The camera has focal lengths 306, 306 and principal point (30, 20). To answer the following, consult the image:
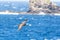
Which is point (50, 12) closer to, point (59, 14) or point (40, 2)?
point (59, 14)

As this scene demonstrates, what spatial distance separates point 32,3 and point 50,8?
1024 centimetres

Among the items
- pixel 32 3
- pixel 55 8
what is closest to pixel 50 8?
pixel 55 8

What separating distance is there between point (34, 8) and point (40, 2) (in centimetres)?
1219

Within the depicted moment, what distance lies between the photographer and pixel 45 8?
115562mm

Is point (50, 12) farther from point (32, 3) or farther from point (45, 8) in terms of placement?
point (32, 3)

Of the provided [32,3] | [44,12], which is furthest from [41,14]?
[32,3]

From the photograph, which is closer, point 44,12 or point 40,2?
point 44,12

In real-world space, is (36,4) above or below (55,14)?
above

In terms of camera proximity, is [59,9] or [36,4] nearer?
[59,9]

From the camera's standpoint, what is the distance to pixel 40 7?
116375mm

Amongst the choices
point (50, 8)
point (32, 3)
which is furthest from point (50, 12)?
point (32, 3)

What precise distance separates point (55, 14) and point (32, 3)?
46.0 feet

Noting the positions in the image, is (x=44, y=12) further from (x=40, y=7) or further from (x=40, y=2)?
(x=40, y=2)

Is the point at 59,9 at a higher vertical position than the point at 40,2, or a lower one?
lower
